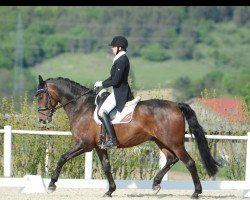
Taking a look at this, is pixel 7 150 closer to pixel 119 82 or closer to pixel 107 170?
pixel 107 170

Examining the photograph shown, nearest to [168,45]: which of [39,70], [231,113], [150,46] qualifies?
[150,46]

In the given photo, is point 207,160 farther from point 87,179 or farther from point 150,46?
point 150,46

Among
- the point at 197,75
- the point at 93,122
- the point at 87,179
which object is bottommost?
the point at 87,179

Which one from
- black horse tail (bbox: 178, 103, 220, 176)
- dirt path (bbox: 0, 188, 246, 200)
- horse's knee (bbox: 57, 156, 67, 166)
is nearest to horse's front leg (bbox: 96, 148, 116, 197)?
dirt path (bbox: 0, 188, 246, 200)

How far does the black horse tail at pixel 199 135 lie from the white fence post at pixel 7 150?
345cm

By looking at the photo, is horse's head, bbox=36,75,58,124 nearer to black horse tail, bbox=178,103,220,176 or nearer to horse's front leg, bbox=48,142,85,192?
horse's front leg, bbox=48,142,85,192

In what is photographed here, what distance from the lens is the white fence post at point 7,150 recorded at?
14.2 m

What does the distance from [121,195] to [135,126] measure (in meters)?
1.21

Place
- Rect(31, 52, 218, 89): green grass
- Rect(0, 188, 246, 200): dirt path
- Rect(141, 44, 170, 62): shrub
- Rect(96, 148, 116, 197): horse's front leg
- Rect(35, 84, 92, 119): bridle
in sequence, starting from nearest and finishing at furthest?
Rect(0, 188, 246, 200): dirt path → Rect(96, 148, 116, 197): horse's front leg → Rect(35, 84, 92, 119): bridle → Rect(31, 52, 218, 89): green grass → Rect(141, 44, 170, 62): shrub

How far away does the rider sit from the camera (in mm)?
12102

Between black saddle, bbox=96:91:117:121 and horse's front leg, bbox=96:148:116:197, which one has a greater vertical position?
black saddle, bbox=96:91:117:121

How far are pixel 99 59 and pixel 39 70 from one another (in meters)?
8.93

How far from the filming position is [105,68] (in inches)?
3430

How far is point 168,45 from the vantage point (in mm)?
96875
